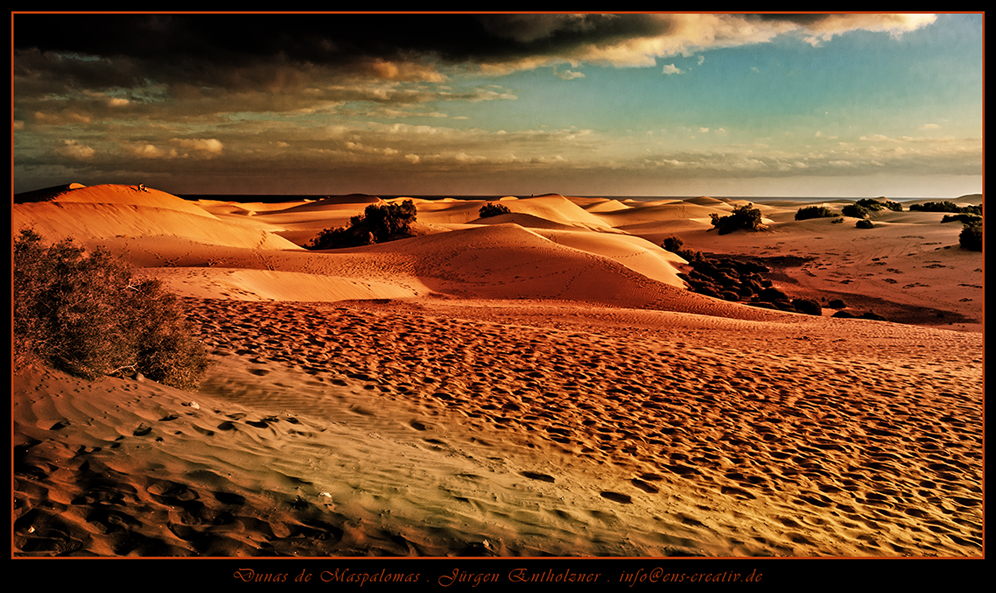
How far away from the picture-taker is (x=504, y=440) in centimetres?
655

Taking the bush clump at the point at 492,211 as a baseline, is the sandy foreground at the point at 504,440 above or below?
below

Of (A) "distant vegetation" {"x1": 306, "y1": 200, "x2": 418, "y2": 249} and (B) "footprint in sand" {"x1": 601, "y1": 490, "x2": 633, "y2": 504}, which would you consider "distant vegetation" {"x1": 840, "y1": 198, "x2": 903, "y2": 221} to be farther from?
(B) "footprint in sand" {"x1": 601, "y1": 490, "x2": 633, "y2": 504}

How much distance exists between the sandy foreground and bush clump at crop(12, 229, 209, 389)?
0.27 metres

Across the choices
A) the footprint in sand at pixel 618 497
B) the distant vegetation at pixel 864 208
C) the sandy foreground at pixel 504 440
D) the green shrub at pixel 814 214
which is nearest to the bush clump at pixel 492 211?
the green shrub at pixel 814 214

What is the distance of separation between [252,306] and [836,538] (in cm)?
1131

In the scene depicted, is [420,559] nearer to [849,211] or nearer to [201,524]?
[201,524]

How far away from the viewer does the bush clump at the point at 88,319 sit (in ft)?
17.8

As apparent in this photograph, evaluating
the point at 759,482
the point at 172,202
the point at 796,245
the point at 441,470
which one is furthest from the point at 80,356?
the point at 172,202

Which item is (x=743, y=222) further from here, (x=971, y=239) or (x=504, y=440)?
(x=504, y=440)

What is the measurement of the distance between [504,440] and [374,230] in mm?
33132

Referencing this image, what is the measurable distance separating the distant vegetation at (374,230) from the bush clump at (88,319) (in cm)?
3055

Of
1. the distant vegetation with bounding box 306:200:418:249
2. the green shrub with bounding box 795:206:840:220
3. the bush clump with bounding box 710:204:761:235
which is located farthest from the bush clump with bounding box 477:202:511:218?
the green shrub with bounding box 795:206:840:220

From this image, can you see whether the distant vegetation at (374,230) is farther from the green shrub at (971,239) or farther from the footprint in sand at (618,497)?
the footprint in sand at (618,497)

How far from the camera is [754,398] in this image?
29.2 feet
